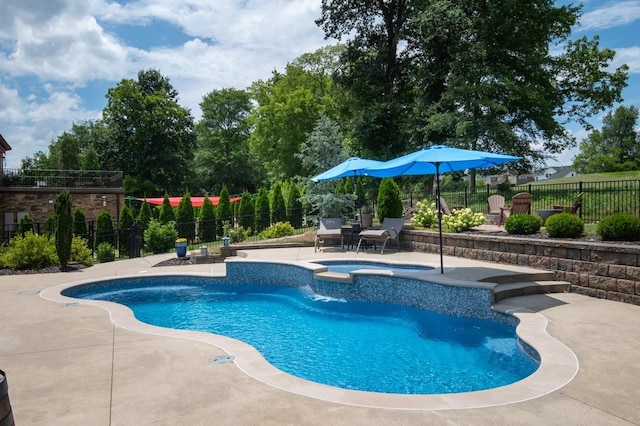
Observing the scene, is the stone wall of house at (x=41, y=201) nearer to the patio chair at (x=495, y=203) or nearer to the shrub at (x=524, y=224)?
the patio chair at (x=495, y=203)

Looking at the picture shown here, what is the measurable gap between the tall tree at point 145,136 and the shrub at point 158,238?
2314cm

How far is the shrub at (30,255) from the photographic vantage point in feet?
36.9


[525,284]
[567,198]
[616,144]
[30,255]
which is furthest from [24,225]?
[616,144]

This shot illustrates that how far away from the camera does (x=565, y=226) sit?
8297 millimetres

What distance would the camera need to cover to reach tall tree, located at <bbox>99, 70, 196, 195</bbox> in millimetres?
37562

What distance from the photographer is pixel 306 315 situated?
7703 mm

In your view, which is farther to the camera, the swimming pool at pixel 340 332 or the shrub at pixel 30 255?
the shrub at pixel 30 255

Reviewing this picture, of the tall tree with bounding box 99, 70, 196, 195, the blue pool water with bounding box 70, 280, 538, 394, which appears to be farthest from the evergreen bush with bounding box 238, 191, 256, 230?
the tall tree with bounding box 99, 70, 196, 195

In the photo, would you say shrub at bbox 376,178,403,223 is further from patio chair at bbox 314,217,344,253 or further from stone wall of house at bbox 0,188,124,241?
stone wall of house at bbox 0,188,124,241

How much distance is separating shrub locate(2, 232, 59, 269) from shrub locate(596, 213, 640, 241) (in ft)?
43.9

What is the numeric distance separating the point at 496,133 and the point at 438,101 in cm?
426

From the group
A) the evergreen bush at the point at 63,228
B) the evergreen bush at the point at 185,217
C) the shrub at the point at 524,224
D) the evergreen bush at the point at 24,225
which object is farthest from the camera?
the evergreen bush at the point at 185,217

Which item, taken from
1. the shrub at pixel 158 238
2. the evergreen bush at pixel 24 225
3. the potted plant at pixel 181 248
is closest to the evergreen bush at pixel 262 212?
the shrub at pixel 158 238

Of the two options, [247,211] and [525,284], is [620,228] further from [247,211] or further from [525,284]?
[247,211]
